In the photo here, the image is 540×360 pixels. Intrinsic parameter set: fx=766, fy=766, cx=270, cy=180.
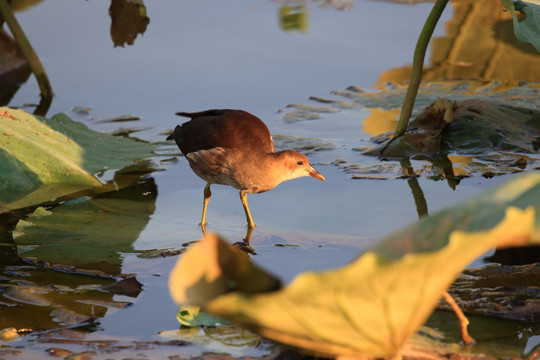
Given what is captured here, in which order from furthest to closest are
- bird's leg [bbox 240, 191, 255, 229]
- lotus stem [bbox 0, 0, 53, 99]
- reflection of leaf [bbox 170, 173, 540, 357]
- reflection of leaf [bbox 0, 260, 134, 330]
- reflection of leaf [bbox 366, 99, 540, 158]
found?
lotus stem [bbox 0, 0, 53, 99], reflection of leaf [bbox 366, 99, 540, 158], bird's leg [bbox 240, 191, 255, 229], reflection of leaf [bbox 0, 260, 134, 330], reflection of leaf [bbox 170, 173, 540, 357]

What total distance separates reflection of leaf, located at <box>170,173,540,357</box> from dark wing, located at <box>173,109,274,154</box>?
2.36 metres

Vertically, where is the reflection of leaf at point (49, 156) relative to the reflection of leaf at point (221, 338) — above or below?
above

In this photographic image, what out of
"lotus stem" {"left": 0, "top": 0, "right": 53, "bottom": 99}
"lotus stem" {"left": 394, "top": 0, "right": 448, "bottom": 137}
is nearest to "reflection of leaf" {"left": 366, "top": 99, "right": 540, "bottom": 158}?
"lotus stem" {"left": 394, "top": 0, "right": 448, "bottom": 137}

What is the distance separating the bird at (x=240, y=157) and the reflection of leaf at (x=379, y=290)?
2144 millimetres

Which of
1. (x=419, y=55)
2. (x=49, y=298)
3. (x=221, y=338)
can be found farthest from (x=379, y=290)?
(x=419, y=55)

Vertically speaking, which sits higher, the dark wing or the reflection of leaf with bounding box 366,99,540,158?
the dark wing

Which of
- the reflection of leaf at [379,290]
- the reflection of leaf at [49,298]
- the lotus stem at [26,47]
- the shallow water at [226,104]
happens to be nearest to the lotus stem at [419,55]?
the shallow water at [226,104]

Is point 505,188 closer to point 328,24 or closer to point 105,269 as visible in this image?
point 105,269

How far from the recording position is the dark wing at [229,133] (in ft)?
13.3

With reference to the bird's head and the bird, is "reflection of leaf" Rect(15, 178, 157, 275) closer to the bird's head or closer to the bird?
the bird

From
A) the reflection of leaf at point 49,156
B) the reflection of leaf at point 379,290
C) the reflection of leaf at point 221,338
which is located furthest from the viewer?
the reflection of leaf at point 49,156

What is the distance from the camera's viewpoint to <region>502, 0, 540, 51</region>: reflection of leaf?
348cm

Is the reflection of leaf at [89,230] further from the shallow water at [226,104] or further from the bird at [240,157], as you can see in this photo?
the bird at [240,157]

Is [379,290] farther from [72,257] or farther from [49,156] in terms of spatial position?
[49,156]
